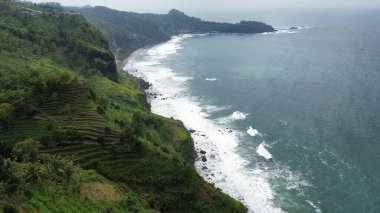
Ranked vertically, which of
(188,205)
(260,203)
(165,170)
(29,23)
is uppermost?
(29,23)

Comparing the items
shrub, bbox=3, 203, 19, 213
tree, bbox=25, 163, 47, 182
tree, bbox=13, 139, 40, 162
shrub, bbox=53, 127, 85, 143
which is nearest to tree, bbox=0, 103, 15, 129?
shrub, bbox=53, 127, 85, 143

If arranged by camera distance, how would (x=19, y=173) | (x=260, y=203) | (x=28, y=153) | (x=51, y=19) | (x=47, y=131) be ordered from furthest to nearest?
(x=51, y=19) < (x=260, y=203) < (x=47, y=131) < (x=28, y=153) < (x=19, y=173)

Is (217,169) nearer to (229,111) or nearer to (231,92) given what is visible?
(229,111)

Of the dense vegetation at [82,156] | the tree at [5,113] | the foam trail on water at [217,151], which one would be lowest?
the foam trail on water at [217,151]

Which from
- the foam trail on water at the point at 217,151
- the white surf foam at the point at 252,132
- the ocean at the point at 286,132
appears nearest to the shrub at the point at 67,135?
the foam trail on water at the point at 217,151

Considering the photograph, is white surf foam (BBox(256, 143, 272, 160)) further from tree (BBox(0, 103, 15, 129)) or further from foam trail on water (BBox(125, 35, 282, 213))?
tree (BBox(0, 103, 15, 129))

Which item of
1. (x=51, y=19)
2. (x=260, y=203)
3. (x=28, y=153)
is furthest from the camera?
(x=51, y=19)

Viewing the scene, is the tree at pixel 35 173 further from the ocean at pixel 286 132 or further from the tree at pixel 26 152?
the ocean at pixel 286 132

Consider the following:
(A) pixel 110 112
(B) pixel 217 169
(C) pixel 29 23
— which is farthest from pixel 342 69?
(C) pixel 29 23
